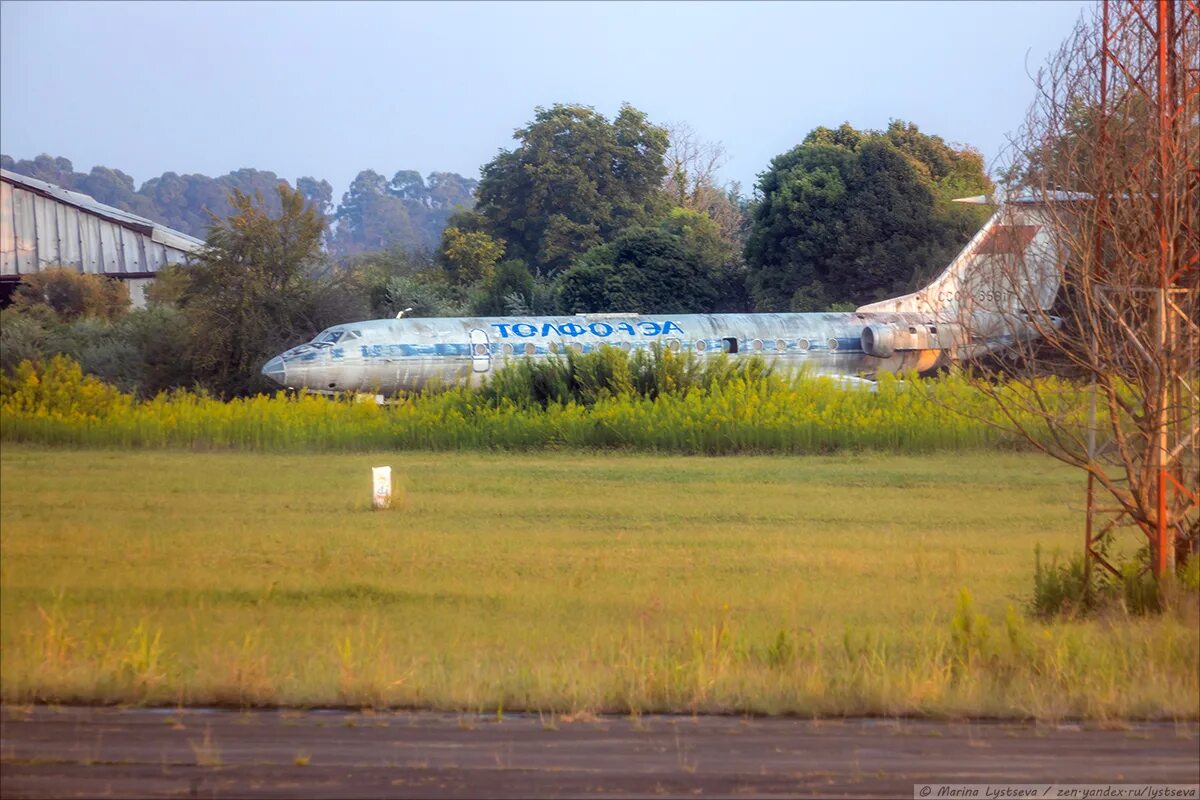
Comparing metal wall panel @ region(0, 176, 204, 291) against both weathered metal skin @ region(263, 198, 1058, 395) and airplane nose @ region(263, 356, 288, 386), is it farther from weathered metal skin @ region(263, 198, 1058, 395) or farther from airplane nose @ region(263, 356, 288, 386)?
weathered metal skin @ region(263, 198, 1058, 395)

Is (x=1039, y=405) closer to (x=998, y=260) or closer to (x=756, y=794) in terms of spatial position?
(x=998, y=260)

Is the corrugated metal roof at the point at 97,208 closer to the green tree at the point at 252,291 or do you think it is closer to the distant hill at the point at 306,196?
the distant hill at the point at 306,196

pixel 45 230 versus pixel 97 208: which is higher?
pixel 97 208

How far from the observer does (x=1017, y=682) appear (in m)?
8.65

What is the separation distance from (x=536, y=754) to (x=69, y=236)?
8472mm

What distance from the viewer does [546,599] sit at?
11.6m

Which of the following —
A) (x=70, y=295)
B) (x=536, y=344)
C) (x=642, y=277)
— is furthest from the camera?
(x=642, y=277)

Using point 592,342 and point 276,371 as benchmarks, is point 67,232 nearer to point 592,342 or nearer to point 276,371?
point 276,371

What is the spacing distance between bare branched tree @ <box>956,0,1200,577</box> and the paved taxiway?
3204mm

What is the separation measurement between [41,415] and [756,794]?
10.1 meters

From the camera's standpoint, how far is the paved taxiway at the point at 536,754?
6.78 meters

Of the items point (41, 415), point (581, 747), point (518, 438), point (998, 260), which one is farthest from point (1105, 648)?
point (518, 438)

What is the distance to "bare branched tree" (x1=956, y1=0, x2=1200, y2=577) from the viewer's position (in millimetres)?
10344

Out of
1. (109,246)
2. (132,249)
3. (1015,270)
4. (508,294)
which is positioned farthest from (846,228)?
(1015,270)
